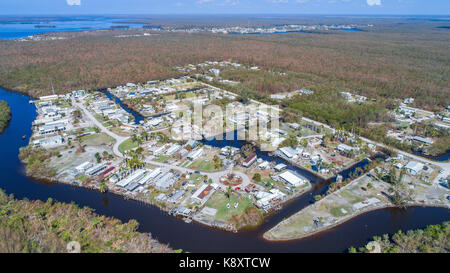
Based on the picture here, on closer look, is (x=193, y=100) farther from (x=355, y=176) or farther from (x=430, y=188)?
(x=430, y=188)

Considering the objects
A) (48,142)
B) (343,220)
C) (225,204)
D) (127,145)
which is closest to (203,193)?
(225,204)

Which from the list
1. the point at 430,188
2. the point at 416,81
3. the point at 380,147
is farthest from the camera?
the point at 416,81

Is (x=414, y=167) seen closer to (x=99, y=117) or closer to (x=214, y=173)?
(x=214, y=173)

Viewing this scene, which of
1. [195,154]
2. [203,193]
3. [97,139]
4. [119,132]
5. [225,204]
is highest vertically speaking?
[119,132]

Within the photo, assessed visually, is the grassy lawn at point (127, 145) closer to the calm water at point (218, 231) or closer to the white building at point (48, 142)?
the calm water at point (218, 231)

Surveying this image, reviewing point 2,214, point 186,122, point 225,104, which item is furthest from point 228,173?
point 225,104

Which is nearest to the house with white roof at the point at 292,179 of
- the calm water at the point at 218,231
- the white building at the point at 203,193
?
the calm water at the point at 218,231
